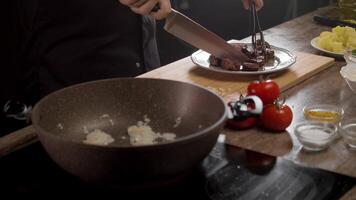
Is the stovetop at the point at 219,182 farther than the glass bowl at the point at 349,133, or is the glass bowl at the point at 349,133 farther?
the glass bowl at the point at 349,133

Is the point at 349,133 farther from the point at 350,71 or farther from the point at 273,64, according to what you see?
the point at 273,64

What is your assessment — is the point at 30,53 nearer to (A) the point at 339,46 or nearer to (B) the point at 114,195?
(B) the point at 114,195

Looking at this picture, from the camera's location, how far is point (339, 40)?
5.71ft

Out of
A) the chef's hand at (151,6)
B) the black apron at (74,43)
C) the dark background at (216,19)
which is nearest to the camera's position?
the chef's hand at (151,6)

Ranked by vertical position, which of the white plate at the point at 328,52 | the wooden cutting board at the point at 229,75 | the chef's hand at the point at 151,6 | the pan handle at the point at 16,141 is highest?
the chef's hand at the point at 151,6

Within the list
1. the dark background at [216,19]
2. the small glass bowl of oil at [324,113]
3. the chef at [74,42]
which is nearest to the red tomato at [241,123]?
the small glass bowl of oil at [324,113]

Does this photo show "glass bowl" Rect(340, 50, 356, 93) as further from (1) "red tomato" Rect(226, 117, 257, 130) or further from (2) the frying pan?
(2) the frying pan

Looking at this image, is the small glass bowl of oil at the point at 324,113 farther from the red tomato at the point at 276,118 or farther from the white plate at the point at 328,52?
the white plate at the point at 328,52

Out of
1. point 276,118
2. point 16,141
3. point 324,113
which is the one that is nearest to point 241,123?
point 276,118

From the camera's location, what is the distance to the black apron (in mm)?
1620

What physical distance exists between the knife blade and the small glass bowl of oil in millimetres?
367

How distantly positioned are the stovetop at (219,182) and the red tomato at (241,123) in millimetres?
110

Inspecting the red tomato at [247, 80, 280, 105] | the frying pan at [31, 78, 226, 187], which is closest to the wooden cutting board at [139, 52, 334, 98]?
the red tomato at [247, 80, 280, 105]

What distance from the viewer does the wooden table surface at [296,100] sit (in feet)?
3.49
